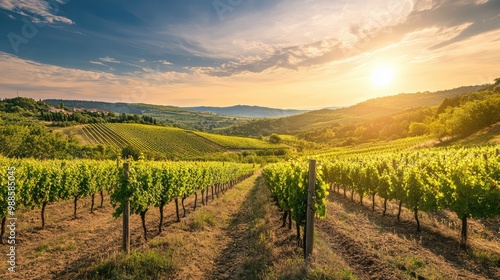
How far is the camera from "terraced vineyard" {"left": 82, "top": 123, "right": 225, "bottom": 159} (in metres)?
106

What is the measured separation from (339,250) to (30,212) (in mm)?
19099

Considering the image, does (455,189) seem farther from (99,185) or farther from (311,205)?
(99,185)

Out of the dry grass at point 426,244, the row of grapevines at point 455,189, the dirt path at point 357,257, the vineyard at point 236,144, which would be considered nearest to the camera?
the dirt path at point 357,257

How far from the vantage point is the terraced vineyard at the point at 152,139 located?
105875mm

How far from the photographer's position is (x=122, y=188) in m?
10.8

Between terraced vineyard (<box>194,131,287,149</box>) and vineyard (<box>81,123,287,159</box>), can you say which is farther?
terraced vineyard (<box>194,131,287,149</box>)

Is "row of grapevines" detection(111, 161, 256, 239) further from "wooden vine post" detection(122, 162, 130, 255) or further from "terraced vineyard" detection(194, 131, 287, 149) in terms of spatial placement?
"terraced vineyard" detection(194, 131, 287, 149)

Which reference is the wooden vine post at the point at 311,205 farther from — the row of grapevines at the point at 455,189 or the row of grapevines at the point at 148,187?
the row of grapevines at the point at 148,187

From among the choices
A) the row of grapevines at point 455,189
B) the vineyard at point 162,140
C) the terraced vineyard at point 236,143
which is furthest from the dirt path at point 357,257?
the terraced vineyard at point 236,143

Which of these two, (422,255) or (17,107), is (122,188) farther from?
(17,107)

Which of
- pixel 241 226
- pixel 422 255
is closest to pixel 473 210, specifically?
pixel 422 255

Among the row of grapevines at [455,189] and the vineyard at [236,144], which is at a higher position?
the row of grapevines at [455,189]

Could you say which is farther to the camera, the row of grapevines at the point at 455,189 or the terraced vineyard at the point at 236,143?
the terraced vineyard at the point at 236,143

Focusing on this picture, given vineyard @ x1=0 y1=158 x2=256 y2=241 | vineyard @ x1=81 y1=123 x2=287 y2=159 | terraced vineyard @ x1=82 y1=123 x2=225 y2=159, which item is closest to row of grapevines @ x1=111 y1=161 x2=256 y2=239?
vineyard @ x1=0 y1=158 x2=256 y2=241
